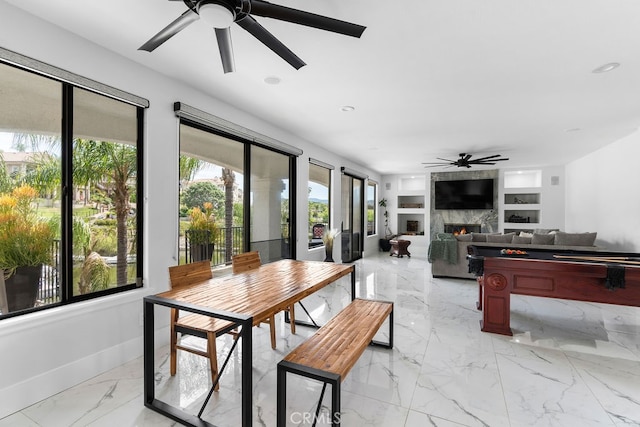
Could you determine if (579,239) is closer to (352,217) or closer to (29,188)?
(352,217)

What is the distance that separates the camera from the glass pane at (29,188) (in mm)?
1943

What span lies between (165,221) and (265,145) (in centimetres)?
188

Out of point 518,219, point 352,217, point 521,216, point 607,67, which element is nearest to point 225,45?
point 607,67

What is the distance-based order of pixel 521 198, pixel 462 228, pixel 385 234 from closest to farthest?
pixel 521 198, pixel 462 228, pixel 385 234

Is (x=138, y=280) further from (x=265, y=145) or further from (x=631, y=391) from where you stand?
(x=631, y=391)

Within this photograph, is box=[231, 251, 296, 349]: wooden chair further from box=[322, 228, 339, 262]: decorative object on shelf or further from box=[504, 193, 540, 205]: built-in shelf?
box=[504, 193, 540, 205]: built-in shelf

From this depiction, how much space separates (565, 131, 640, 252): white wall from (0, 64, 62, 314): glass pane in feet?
22.3

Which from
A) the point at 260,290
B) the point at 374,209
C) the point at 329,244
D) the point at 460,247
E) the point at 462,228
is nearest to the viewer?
the point at 260,290

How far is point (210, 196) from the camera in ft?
11.4

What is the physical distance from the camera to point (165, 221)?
2.79m

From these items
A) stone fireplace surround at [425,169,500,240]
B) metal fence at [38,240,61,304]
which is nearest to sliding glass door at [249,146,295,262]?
metal fence at [38,240,61,304]

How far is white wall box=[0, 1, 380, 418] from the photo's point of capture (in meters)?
1.88

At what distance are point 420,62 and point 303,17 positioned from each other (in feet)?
4.79

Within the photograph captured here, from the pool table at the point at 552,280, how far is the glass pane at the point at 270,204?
8.86 ft
